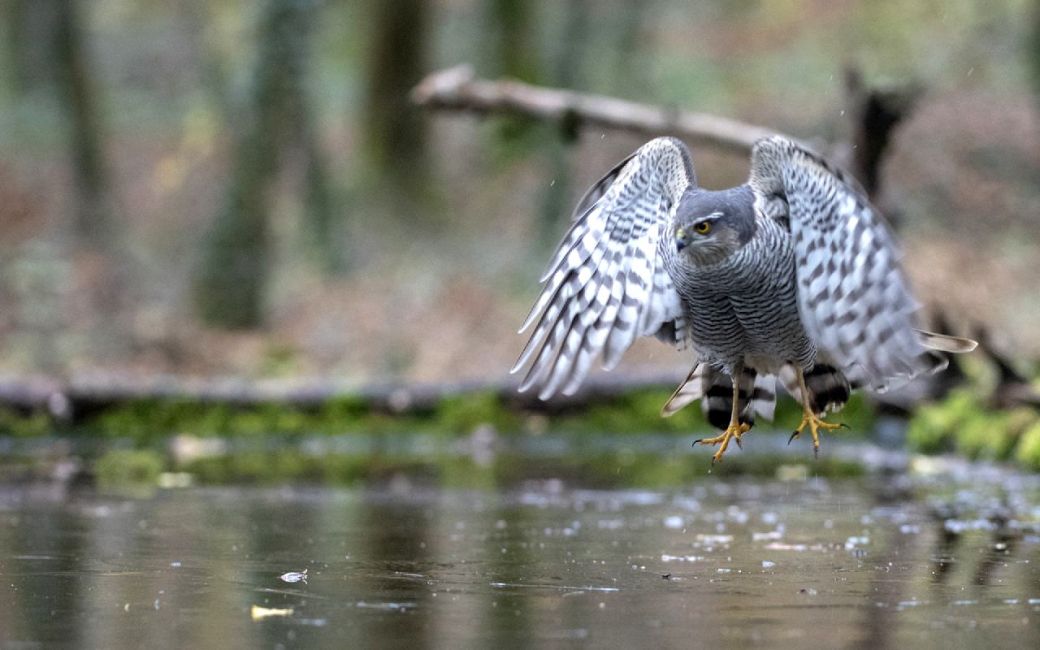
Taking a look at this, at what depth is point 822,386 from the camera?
28.4 ft

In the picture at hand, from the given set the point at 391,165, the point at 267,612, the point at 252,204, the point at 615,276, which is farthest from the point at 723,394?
the point at 391,165

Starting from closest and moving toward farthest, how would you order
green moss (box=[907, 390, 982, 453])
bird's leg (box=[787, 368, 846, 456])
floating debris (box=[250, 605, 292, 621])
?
floating debris (box=[250, 605, 292, 621]) → bird's leg (box=[787, 368, 846, 456]) → green moss (box=[907, 390, 982, 453])

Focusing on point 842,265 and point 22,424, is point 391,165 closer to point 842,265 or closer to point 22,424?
point 22,424

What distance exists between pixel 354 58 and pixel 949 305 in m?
17.2

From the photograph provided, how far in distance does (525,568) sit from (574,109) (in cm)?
899

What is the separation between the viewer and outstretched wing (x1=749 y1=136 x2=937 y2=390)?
7109 millimetres

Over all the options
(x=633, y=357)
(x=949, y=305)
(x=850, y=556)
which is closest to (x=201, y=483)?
(x=850, y=556)

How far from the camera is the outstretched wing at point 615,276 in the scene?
7930 millimetres

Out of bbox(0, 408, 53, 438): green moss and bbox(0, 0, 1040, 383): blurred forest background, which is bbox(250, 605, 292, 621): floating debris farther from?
bbox(0, 408, 53, 438): green moss

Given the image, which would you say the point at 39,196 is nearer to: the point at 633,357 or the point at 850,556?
the point at 633,357

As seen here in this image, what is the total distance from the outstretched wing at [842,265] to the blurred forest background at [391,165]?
26.5ft

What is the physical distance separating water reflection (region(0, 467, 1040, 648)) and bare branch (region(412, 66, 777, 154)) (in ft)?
16.5

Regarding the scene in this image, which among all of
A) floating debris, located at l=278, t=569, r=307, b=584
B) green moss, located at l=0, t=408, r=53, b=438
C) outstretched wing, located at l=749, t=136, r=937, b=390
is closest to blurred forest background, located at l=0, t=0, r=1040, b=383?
green moss, located at l=0, t=408, r=53, b=438

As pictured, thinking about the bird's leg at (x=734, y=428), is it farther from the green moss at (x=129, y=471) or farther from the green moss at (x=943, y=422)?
the green moss at (x=943, y=422)
